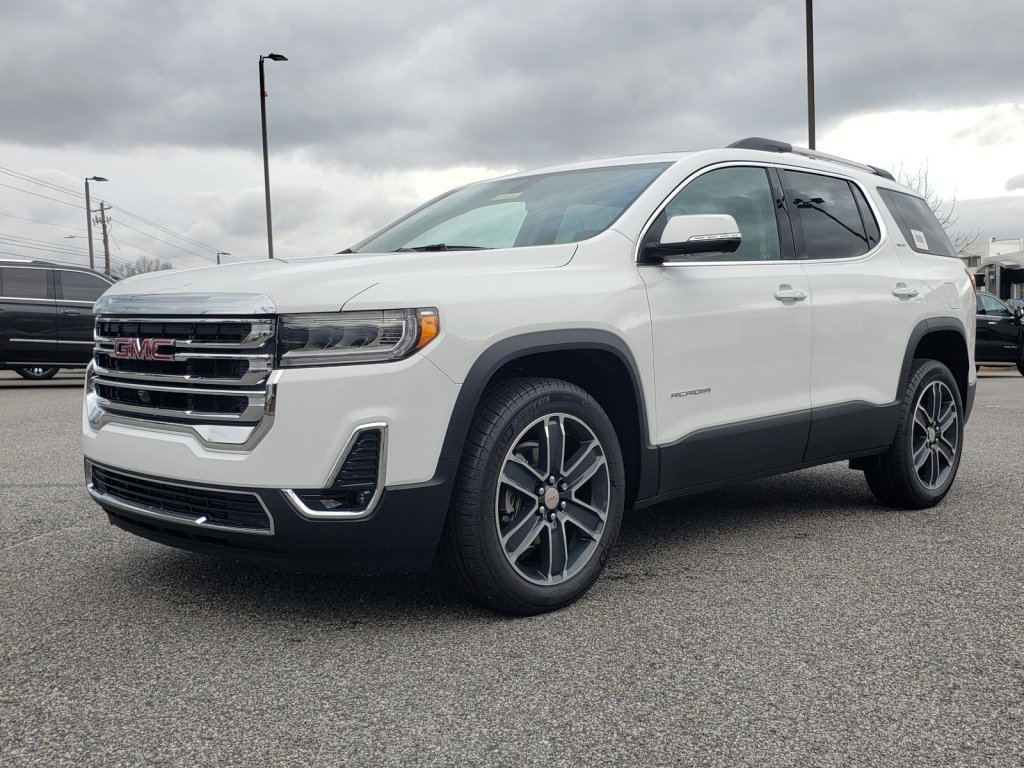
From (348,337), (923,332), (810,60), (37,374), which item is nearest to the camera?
(348,337)

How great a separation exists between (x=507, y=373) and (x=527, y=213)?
102 cm

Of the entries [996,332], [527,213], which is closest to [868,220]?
[527,213]

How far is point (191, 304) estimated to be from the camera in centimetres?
317

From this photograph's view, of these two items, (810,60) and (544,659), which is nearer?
(544,659)

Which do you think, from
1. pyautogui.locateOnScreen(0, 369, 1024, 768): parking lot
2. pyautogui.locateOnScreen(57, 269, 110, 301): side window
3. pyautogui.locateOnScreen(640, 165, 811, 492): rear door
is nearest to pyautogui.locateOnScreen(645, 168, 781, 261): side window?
pyautogui.locateOnScreen(640, 165, 811, 492): rear door

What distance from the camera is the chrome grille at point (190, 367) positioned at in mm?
3037

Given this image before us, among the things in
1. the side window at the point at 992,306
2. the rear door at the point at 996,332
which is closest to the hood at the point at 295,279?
the rear door at the point at 996,332

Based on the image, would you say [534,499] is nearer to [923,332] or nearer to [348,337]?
[348,337]

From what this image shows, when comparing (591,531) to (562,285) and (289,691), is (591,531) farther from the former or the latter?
(289,691)

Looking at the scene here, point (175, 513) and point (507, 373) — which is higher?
point (507, 373)

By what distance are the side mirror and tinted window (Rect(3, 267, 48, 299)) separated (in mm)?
12778

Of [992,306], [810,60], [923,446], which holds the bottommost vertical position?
[923,446]

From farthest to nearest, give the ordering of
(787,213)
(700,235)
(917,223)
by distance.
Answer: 1. (917,223)
2. (787,213)
3. (700,235)

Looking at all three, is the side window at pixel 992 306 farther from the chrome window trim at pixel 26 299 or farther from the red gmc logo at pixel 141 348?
the red gmc logo at pixel 141 348
